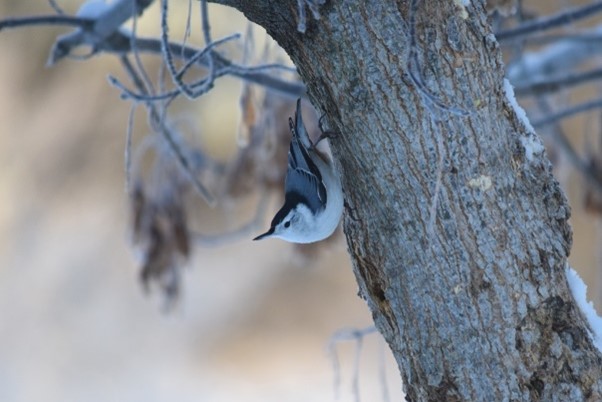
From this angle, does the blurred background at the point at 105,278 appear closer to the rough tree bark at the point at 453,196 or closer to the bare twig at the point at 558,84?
the bare twig at the point at 558,84

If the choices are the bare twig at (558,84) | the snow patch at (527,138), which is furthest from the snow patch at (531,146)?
the bare twig at (558,84)

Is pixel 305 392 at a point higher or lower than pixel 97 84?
lower

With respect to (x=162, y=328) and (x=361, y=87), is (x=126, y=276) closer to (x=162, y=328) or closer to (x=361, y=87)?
(x=162, y=328)

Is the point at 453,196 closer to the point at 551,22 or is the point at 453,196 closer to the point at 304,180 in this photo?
the point at 304,180

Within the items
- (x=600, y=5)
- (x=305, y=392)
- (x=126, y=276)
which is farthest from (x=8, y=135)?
(x=600, y=5)

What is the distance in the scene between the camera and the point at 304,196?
66.1 inches

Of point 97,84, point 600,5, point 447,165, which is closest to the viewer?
point 447,165

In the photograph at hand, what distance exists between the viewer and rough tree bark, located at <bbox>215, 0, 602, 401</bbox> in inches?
47.6

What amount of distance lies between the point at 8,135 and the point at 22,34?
0.75 metres

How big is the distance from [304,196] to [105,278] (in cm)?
498

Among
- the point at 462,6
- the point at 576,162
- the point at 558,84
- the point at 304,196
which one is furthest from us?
the point at 576,162

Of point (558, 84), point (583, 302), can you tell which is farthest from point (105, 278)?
point (583, 302)

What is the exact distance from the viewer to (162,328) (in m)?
6.37

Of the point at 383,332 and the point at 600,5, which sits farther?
the point at 600,5
